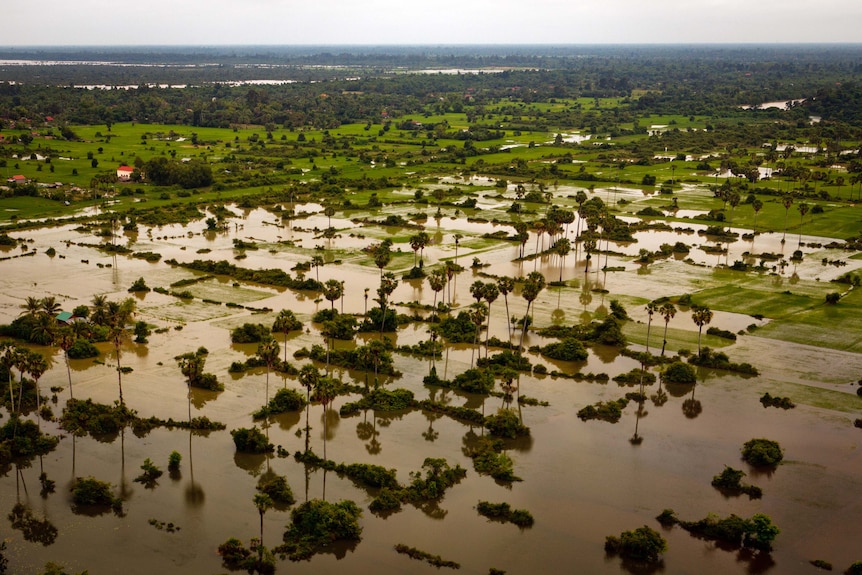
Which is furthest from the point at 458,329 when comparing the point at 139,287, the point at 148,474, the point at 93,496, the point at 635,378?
the point at 93,496

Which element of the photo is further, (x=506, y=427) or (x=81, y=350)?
(x=81, y=350)

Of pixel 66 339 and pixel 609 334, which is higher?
pixel 66 339

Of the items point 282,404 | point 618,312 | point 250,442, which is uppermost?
point 618,312

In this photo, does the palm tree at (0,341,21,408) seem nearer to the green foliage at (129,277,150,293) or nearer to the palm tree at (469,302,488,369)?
the green foliage at (129,277,150,293)

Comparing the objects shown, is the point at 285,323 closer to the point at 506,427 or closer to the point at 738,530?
the point at 506,427

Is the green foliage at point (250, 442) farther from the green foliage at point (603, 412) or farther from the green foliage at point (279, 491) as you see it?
the green foliage at point (603, 412)

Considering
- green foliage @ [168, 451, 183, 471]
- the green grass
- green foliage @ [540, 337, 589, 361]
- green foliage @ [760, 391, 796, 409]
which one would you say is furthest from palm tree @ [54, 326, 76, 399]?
the green grass
